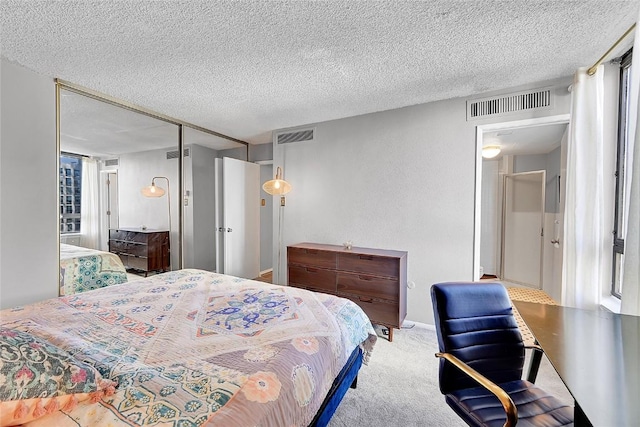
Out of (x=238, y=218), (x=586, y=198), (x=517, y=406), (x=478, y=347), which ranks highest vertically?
(x=586, y=198)

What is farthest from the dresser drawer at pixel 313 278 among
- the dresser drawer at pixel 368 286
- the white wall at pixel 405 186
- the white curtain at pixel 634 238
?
the white curtain at pixel 634 238

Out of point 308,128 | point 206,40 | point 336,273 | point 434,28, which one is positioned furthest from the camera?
point 308,128

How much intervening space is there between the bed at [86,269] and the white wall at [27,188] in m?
0.07

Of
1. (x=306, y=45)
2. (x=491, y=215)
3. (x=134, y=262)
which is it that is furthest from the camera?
(x=491, y=215)

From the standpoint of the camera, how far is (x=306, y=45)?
1951 millimetres

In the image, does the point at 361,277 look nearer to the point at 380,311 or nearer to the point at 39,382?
the point at 380,311

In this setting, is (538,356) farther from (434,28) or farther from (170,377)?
(434,28)

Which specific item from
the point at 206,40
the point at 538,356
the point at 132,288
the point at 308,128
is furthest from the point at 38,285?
the point at 538,356

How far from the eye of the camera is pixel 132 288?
2.15m

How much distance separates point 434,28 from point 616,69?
1.76m

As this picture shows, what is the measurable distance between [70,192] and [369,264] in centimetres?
309

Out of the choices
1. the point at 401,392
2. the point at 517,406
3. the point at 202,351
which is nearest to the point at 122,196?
the point at 202,351

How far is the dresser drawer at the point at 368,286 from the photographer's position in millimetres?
2723

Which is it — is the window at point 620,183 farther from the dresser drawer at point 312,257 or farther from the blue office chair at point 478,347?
the dresser drawer at point 312,257
